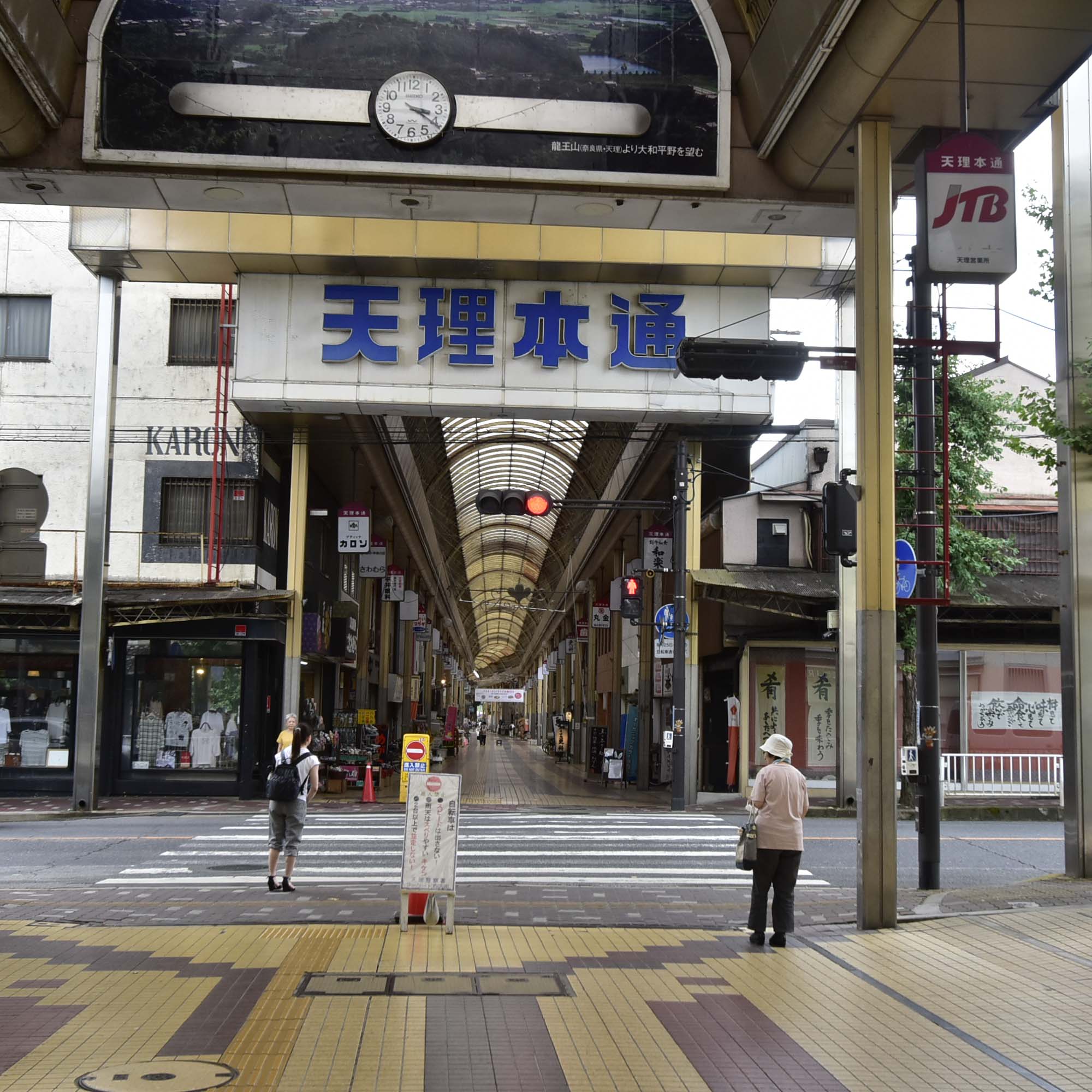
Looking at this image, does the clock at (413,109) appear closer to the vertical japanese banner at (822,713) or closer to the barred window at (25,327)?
the barred window at (25,327)

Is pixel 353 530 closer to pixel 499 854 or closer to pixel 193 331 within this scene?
pixel 193 331

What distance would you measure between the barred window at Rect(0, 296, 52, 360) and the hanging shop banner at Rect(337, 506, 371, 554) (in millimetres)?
7453

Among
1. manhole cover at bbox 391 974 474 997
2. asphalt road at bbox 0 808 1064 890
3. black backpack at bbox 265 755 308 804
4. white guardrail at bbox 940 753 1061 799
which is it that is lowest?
asphalt road at bbox 0 808 1064 890

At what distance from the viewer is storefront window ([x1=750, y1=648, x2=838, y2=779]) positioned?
97.0 feet

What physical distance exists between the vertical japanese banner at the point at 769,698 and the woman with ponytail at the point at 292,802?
1733cm

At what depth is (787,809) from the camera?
10586 mm

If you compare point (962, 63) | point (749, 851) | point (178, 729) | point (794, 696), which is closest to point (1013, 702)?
point (794, 696)

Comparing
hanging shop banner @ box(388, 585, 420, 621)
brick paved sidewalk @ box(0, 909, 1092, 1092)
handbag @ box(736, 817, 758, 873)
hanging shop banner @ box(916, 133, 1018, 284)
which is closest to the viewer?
brick paved sidewalk @ box(0, 909, 1092, 1092)

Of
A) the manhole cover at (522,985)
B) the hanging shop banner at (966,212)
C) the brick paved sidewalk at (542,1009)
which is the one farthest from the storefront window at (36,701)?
the hanging shop banner at (966,212)

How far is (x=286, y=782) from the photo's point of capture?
13.5 m

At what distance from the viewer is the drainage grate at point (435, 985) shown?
327 inches

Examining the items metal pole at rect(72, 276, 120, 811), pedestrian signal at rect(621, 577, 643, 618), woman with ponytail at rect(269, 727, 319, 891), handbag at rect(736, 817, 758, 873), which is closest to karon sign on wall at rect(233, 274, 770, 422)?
metal pole at rect(72, 276, 120, 811)

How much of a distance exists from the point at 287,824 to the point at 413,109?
760 cm

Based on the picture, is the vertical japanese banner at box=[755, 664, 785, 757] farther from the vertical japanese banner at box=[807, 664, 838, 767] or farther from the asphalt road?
the asphalt road
